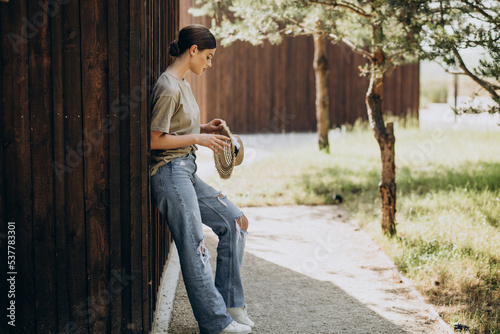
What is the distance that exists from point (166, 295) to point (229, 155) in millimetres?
1275

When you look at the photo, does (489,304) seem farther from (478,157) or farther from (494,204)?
(478,157)

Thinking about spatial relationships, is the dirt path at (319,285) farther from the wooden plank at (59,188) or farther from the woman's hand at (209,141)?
the woman's hand at (209,141)

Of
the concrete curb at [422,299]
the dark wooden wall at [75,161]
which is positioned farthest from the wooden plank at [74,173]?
the concrete curb at [422,299]

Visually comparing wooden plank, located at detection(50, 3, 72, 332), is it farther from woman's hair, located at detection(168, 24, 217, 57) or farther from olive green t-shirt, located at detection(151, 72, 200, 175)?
woman's hair, located at detection(168, 24, 217, 57)

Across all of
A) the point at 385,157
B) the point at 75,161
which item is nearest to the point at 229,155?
A: the point at 75,161

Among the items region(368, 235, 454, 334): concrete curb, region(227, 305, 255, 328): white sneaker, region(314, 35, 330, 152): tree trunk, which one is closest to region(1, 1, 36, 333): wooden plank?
region(227, 305, 255, 328): white sneaker

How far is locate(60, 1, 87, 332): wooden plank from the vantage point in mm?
3467

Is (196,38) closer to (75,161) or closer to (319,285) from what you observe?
(75,161)

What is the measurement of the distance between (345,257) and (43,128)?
3559 millimetres

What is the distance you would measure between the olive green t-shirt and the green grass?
2.30 m

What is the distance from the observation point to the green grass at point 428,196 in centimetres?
510

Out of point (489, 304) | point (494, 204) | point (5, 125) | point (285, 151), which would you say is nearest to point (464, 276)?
point (489, 304)

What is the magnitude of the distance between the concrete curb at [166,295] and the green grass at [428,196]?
198cm

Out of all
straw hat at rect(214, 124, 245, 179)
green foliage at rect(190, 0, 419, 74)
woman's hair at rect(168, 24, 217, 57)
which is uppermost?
green foliage at rect(190, 0, 419, 74)
